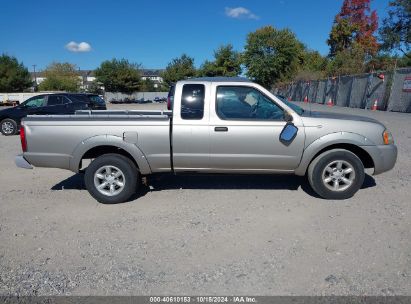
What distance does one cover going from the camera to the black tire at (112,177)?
5.09m

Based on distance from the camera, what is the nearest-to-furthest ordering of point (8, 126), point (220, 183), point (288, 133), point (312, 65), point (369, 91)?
point (288, 133) → point (220, 183) → point (8, 126) → point (369, 91) → point (312, 65)

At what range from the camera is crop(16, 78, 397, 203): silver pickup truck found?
198 inches

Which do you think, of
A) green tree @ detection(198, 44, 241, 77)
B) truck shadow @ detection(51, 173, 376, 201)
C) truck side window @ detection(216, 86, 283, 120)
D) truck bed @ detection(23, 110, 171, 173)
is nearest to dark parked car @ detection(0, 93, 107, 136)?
truck shadow @ detection(51, 173, 376, 201)

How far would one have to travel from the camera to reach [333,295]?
290cm

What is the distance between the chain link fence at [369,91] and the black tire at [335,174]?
16.0 m

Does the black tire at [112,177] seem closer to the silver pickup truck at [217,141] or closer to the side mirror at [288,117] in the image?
the silver pickup truck at [217,141]

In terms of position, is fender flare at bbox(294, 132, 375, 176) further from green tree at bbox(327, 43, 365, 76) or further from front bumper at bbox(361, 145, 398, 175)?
green tree at bbox(327, 43, 365, 76)

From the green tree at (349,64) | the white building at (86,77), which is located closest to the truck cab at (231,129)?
the green tree at (349,64)

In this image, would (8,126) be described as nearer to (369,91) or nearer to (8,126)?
(8,126)

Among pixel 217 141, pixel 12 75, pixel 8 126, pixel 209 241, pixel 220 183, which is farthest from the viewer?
pixel 12 75

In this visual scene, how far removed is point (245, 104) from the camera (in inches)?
204

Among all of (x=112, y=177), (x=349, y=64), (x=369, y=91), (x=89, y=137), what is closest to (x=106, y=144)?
(x=89, y=137)

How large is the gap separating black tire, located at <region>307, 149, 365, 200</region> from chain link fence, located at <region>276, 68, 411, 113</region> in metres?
16.0

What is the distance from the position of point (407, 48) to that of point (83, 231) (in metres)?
44.2
